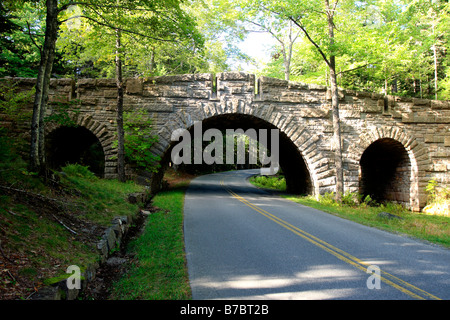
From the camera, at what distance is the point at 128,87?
1364cm

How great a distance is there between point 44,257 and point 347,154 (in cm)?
1352

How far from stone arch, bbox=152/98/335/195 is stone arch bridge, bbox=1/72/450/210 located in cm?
5

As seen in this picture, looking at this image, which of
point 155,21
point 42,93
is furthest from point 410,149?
point 42,93

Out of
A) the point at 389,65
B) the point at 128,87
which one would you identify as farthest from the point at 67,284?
the point at 389,65

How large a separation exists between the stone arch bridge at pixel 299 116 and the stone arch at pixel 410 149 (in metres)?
0.04

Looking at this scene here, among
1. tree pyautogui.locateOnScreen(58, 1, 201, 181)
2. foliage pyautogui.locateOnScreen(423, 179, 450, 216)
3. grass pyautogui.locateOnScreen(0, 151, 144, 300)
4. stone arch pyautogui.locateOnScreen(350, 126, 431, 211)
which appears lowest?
foliage pyautogui.locateOnScreen(423, 179, 450, 216)

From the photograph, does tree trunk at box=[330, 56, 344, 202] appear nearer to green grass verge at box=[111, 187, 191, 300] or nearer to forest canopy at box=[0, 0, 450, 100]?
forest canopy at box=[0, 0, 450, 100]

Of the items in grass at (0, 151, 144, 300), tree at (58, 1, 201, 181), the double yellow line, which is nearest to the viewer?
grass at (0, 151, 144, 300)

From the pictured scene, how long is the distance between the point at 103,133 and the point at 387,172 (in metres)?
15.4

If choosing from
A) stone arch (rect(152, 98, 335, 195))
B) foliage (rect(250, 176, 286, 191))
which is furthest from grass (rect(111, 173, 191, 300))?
foliage (rect(250, 176, 286, 191))

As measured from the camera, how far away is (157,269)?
4438mm

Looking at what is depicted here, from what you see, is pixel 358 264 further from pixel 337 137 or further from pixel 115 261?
pixel 337 137

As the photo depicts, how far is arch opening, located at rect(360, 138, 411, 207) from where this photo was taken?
14609 millimetres
